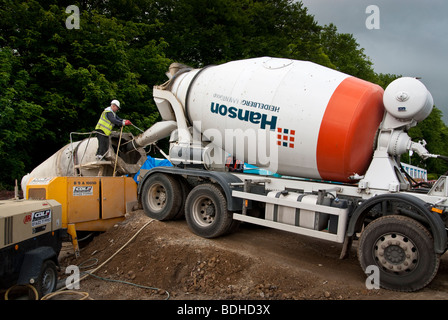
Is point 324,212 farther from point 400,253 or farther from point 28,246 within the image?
point 28,246

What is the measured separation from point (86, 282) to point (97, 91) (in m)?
8.31

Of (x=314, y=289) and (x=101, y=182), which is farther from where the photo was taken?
(x=101, y=182)

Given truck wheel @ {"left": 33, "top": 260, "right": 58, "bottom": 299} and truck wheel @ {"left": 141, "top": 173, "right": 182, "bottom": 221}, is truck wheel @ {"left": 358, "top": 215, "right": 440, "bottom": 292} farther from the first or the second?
truck wheel @ {"left": 33, "top": 260, "right": 58, "bottom": 299}

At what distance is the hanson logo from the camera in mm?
6162

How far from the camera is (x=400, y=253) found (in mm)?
4812

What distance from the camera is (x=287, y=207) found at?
5906mm

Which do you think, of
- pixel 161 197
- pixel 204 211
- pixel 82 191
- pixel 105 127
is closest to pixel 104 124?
pixel 105 127

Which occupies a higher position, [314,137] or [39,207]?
[314,137]

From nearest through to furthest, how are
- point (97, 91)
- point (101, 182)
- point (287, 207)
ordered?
point (287, 207), point (101, 182), point (97, 91)

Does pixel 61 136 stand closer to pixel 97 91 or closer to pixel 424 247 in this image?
pixel 97 91

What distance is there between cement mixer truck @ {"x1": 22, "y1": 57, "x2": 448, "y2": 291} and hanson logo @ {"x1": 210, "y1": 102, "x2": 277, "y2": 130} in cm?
2

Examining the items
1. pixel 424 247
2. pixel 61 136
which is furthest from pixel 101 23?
pixel 424 247

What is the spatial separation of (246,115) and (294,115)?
0.93m

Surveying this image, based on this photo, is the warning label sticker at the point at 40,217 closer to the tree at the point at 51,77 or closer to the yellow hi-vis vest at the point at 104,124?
the yellow hi-vis vest at the point at 104,124
